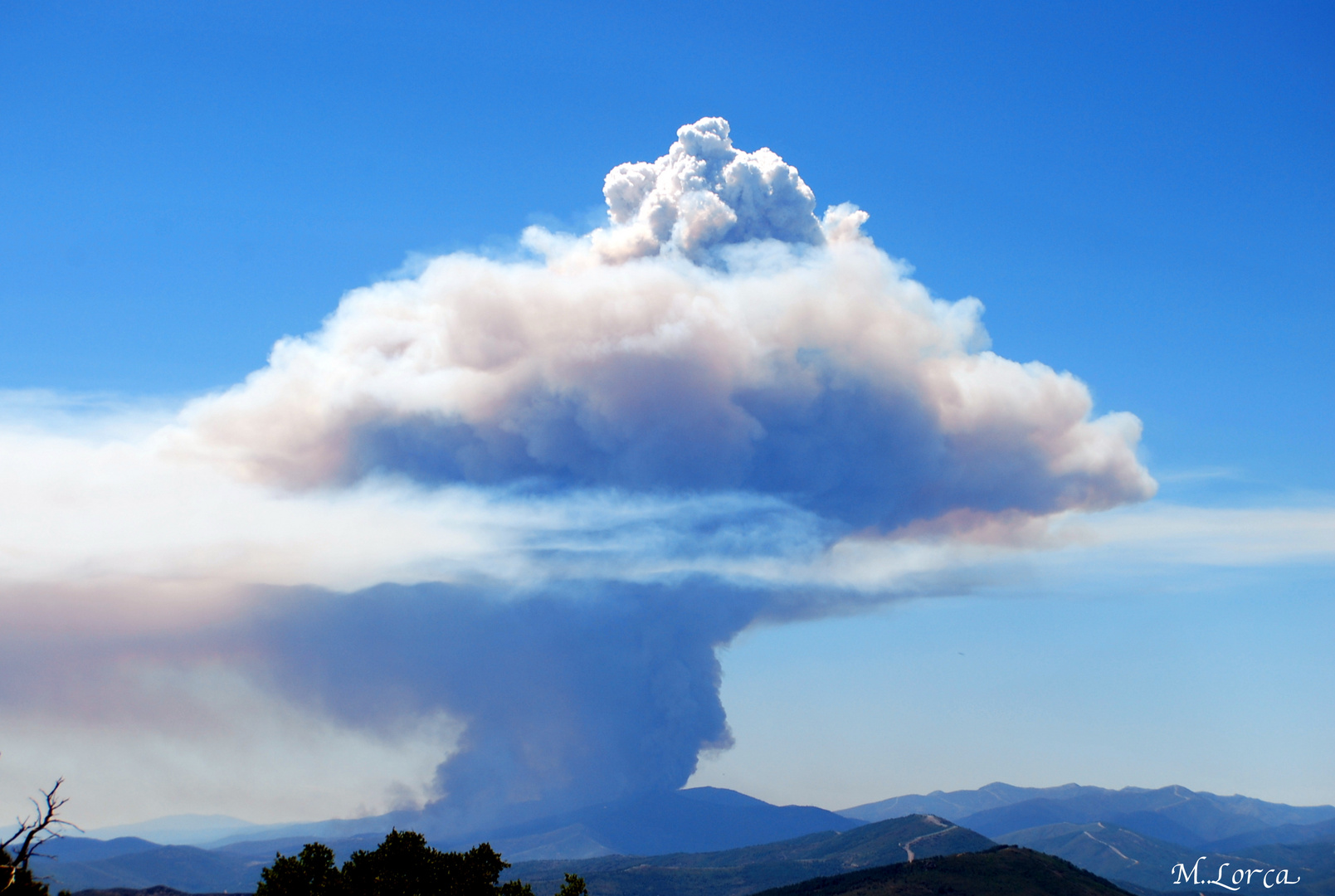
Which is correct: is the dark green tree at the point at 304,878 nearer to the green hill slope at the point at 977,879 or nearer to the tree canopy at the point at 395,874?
the tree canopy at the point at 395,874

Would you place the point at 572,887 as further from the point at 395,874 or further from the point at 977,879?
the point at 977,879

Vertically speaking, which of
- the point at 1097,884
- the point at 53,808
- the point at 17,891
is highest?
the point at 53,808

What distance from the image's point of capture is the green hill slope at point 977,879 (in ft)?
554

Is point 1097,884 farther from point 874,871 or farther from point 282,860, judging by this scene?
point 282,860

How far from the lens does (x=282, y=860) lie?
60344 mm

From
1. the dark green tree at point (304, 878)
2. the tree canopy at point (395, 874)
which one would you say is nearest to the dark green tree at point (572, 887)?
the tree canopy at point (395, 874)

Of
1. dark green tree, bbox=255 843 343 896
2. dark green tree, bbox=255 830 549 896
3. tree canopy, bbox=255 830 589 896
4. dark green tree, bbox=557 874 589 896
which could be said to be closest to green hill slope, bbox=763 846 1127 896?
dark green tree, bbox=557 874 589 896

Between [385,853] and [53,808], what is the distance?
28682mm

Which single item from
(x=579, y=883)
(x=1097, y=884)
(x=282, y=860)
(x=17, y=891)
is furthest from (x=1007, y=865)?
(x=17, y=891)

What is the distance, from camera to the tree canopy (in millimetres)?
60375

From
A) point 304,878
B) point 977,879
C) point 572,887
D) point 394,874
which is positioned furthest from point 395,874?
point 977,879

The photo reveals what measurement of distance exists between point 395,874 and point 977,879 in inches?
5587

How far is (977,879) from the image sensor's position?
175 m

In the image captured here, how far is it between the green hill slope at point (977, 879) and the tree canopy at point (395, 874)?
12047 cm
